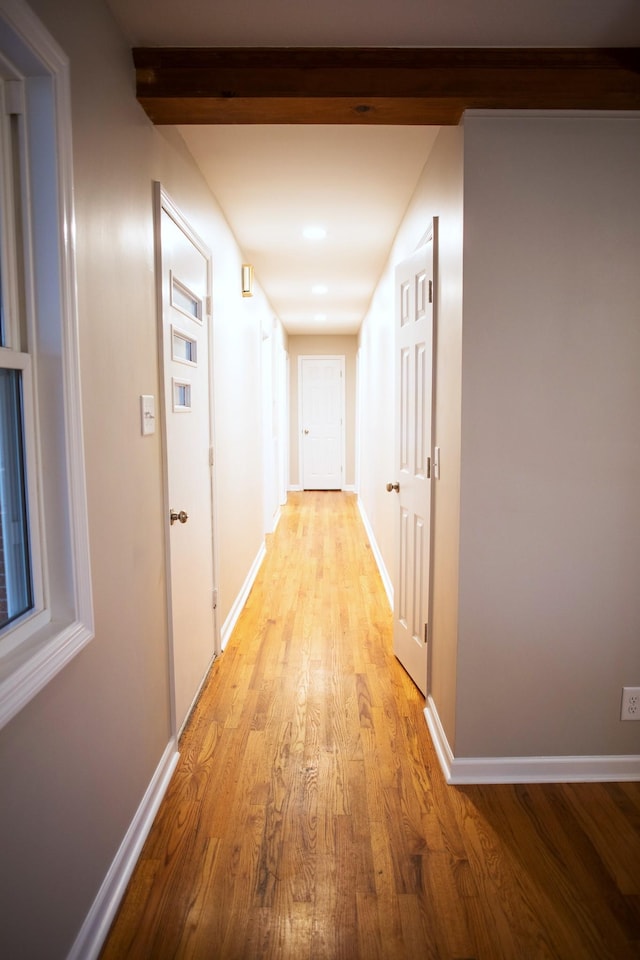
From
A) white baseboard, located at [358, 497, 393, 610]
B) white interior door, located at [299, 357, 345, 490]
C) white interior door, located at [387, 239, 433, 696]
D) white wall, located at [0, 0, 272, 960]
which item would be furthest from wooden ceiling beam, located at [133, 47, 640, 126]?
white interior door, located at [299, 357, 345, 490]

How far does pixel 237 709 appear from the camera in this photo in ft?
8.59

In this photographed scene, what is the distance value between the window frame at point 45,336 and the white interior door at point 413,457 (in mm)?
1535

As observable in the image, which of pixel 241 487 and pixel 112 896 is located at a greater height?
pixel 241 487

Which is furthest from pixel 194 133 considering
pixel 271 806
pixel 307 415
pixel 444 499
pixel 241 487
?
pixel 307 415

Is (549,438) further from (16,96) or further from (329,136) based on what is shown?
(16,96)

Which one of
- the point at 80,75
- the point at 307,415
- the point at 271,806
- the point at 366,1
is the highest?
the point at 366,1

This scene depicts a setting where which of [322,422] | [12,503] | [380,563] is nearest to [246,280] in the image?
[380,563]

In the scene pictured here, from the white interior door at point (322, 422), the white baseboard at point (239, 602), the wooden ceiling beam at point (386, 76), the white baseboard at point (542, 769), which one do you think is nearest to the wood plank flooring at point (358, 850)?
the white baseboard at point (542, 769)

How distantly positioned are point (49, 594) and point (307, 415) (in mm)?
7910

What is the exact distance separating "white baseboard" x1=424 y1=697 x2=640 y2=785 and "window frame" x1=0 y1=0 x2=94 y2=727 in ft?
4.74

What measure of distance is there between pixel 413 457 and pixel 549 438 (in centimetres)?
87

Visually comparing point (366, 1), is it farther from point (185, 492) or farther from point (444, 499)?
point (185, 492)

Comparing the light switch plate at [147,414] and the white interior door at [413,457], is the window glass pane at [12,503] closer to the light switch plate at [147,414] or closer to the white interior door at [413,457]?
the light switch plate at [147,414]

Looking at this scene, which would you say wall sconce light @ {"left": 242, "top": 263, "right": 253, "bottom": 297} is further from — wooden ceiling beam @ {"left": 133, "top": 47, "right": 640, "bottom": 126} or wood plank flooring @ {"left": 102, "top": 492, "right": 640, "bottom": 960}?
wood plank flooring @ {"left": 102, "top": 492, "right": 640, "bottom": 960}
